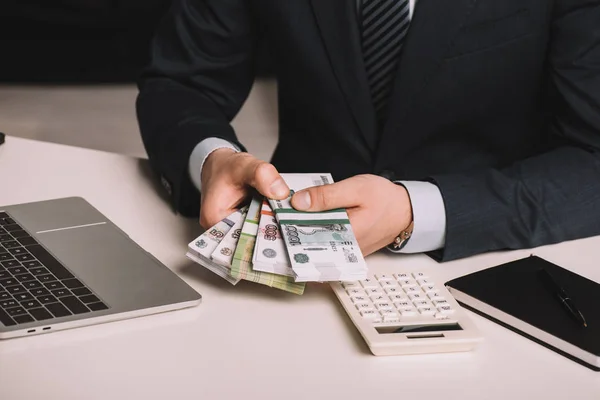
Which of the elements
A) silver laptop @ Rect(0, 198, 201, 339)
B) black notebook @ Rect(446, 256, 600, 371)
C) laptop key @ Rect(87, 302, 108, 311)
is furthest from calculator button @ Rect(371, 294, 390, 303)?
laptop key @ Rect(87, 302, 108, 311)

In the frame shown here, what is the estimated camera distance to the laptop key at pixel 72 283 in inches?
41.3

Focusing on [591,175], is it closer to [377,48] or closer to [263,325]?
[377,48]

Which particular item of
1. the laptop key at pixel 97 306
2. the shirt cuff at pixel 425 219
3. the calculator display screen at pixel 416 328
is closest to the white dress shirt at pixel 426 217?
the shirt cuff at pixel 425 219

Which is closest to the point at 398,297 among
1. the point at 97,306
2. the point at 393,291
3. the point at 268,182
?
the point at 393,291

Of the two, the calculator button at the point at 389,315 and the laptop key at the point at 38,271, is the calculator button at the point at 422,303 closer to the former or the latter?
the calculator button at the point at 389,315

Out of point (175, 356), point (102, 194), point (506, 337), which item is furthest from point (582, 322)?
point (102, 194)

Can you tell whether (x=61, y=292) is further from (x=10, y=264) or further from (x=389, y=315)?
(x=389, y=315)

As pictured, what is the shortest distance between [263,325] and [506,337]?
0.30m

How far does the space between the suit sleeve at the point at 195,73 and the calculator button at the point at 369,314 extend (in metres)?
0.53

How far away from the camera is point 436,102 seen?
1.49 m

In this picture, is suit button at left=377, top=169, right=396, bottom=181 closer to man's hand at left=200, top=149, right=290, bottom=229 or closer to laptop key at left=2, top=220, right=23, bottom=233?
man's hand at left=200, top=149, right=290, bottom=229

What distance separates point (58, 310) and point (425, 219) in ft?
1.71

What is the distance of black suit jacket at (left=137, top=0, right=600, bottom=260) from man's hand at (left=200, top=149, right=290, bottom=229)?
0.49 feet

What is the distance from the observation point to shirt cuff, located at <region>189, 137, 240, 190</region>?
4.47ft
